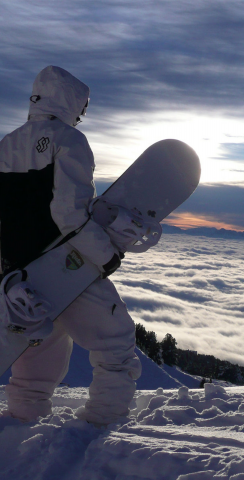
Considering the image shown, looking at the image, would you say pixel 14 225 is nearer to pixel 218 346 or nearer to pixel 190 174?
pixel 190 174

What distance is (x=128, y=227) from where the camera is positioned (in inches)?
134

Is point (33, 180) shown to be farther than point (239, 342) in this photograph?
No

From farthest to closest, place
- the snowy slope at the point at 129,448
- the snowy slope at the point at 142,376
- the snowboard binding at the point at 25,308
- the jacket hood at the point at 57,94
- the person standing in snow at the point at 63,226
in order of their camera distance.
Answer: the snowy slope at the point at 142,376 → the jacket hood at the point at 57,94 → the person standing in snow at the point at 63,226 → the snowboard binding at the point at 25,308 → the snowy slope at the point at 129,448

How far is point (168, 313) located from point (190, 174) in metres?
86.5

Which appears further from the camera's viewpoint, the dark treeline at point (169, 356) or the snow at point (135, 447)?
the dark treeline at point (169, 356)

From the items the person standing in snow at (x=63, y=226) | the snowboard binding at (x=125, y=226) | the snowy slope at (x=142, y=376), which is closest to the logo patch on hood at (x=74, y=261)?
the person standing in snow at (x=63, y=226)

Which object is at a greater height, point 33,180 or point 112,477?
point 33,180

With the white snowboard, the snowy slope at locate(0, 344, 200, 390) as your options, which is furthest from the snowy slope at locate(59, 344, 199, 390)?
Result: the white snowboard

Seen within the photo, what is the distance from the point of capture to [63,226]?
128 inches

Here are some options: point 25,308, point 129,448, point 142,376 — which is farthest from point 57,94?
point 142,376

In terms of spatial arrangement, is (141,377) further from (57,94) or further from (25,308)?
(57,94)

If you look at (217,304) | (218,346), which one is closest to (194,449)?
(218,346)

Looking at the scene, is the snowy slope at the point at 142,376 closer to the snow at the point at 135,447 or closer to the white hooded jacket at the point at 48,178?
the snow at the point at 135,447

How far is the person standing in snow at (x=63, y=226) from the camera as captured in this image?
325 centimetres
